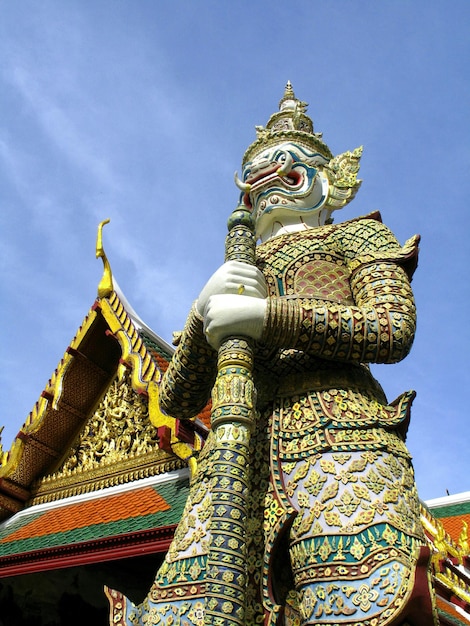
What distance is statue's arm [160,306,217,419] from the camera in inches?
107

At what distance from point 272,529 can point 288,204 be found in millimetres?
1764

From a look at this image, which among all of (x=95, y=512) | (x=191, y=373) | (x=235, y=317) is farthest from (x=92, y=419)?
(x=235, y=317)

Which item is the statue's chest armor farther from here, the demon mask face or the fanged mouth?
the fanged mouth

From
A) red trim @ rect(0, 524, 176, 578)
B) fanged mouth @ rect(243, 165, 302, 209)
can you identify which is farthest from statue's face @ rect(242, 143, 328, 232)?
red trim @ rect(0, 524, 176, 578)

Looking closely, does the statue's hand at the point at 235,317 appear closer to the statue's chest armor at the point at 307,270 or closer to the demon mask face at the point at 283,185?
the statue's chest armor at the point at 307,270

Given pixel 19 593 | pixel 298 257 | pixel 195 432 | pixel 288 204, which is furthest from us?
pixel 19 593

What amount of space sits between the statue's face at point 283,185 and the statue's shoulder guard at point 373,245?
40 centimetres

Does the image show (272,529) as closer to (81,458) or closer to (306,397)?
(306,397)

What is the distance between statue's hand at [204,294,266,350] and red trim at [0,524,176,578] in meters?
1.48

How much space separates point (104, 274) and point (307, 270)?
128 inches

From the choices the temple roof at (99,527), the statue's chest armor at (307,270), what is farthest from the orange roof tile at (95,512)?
the statue's chest armor at (307,270)

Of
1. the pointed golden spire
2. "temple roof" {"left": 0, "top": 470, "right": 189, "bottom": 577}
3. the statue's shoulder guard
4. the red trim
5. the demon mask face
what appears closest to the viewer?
the statue's shoulder guard

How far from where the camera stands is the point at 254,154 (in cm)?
371

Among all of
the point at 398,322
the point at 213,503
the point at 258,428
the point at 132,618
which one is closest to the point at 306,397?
the point at 258,428
